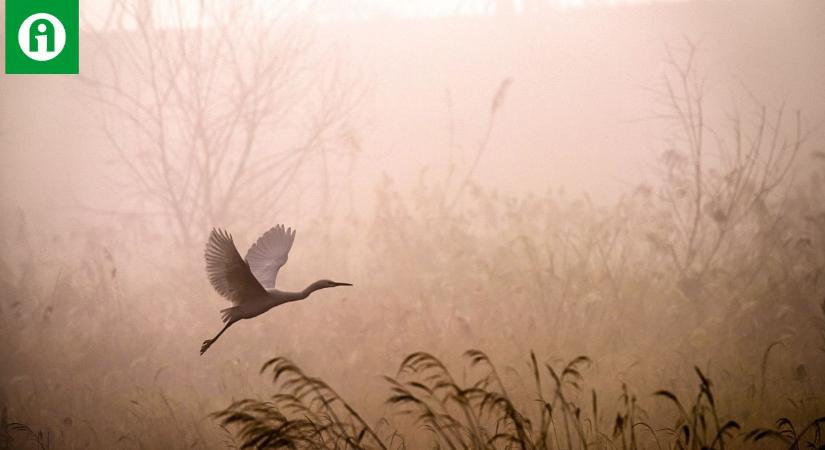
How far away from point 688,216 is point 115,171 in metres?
1.84

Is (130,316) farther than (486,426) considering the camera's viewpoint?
Yes

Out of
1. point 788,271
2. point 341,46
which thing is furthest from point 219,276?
point 788,271

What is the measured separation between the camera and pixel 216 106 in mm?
2410

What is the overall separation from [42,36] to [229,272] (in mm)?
1286

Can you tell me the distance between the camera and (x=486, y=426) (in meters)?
2.20

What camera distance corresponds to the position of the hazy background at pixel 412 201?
219 cm

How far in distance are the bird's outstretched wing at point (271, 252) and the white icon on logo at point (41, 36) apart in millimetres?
1107

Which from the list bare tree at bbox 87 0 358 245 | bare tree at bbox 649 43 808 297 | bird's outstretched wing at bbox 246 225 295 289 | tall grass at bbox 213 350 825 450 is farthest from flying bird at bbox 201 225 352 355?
bare tree at bbox 649 43 808 297

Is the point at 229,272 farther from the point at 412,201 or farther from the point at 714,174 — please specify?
the point at 714,174

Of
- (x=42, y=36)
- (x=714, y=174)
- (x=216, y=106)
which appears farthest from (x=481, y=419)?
(x=42, y=36)

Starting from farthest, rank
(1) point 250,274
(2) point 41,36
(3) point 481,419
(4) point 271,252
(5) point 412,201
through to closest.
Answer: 1. (2) point 41,36
2. (5) point 412,201
3. (3) point 481,419
4. (4) point 271,252
5. (1) point 250,274

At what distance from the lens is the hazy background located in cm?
219

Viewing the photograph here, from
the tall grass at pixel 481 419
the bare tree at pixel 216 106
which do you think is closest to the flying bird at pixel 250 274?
the tall grass at pixel 481 419

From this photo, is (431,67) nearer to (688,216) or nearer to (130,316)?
(688,216)
